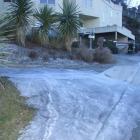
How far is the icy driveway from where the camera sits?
808 centimetres

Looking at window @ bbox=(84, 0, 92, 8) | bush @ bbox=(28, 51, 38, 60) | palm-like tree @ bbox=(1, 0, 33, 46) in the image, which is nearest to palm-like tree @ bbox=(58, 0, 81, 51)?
palm-like tree @ bbox=(1, 0, 33, 46)

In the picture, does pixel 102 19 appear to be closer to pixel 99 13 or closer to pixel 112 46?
pixel 99 13

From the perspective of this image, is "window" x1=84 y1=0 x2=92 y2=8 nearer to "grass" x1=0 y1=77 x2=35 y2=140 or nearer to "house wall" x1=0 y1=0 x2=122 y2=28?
"house wall" x1=0 y1=0 x2=122 y2=28

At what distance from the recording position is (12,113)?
883 centimetres

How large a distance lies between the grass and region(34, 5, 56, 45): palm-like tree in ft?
43.4

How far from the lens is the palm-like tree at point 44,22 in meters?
24.1

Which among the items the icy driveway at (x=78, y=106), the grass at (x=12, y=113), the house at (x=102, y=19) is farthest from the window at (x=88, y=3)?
the grass at (x=12, y=113)

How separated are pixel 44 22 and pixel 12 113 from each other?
1586 cm

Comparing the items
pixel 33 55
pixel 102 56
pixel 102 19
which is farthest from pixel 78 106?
pixel 102 19

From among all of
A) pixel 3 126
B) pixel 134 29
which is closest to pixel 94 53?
pixel 3 126

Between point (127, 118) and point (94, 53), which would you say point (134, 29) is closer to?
point (94, 53)

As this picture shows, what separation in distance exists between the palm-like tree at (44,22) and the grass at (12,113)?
520 inches

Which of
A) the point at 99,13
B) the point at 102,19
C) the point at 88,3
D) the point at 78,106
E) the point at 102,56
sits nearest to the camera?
the point at 78,106

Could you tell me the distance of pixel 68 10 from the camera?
25.0 metres
